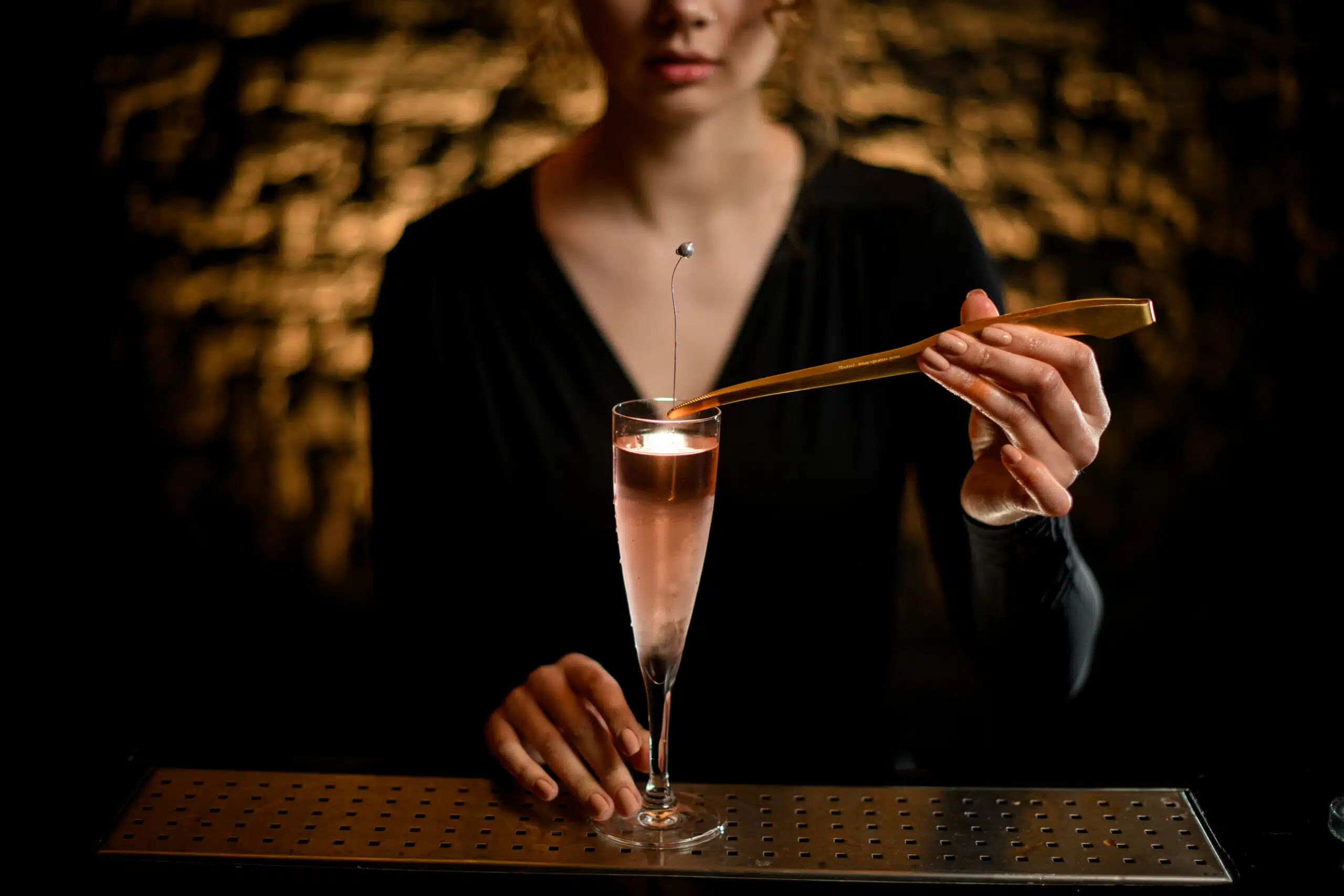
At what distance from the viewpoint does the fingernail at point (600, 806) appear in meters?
1.12

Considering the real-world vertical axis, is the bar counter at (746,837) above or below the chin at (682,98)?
below

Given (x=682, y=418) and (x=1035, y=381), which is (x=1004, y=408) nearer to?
(x=1035, y=381)

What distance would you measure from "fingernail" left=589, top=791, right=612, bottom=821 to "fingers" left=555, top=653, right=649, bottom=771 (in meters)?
0.06

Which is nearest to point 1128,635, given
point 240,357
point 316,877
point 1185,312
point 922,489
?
point 1185,312

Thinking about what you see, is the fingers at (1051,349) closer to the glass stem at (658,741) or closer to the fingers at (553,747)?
the glass stem at (658,741)

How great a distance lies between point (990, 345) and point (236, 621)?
229cm

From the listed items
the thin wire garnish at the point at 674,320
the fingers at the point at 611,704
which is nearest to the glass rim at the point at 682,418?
the fingers at the point at 611,704

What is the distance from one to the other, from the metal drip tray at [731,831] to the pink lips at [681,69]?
0.84 meters

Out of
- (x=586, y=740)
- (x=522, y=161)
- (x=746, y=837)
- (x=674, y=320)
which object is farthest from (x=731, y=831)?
(x=522, y=161)

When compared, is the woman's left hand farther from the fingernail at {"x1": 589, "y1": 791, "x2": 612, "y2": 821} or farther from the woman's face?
the woman's face

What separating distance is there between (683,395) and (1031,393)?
766mm

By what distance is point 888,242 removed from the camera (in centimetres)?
183

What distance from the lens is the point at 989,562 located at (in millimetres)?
1436

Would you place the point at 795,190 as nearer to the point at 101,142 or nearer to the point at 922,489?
the point at 922,489
